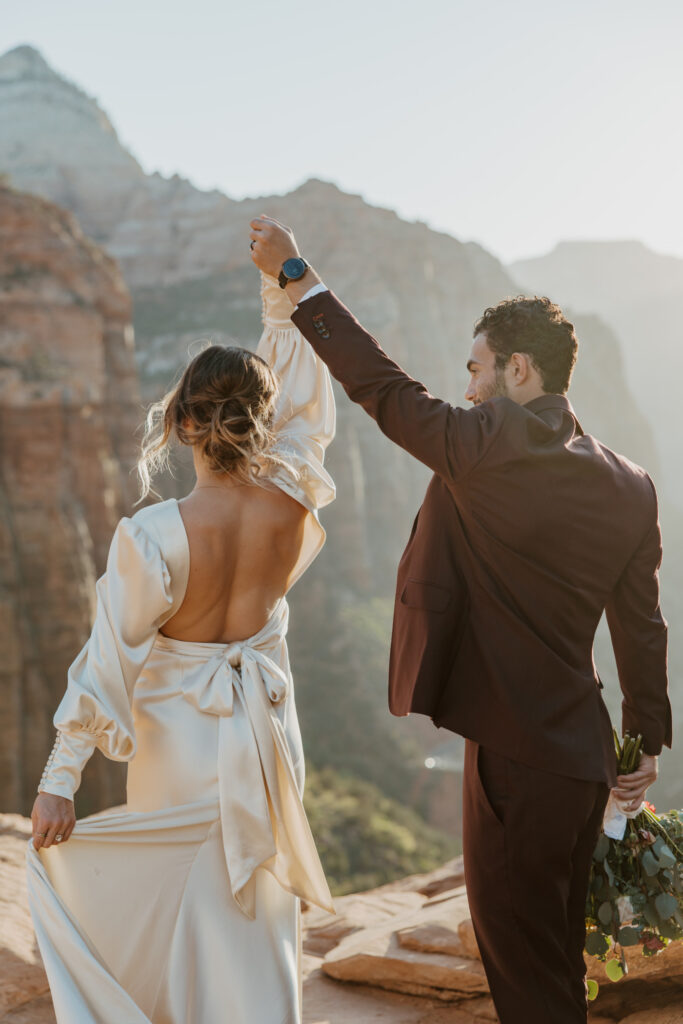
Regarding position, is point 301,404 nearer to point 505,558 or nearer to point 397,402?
point 397,402

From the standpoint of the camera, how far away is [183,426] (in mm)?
2156

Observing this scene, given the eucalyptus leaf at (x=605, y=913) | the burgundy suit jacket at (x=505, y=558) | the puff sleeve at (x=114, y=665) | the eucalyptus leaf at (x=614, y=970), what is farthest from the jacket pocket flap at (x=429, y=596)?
the eucalyptus leaf at (x=614, y=970)

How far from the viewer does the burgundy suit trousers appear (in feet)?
6.22

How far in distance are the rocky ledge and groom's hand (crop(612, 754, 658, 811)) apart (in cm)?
87

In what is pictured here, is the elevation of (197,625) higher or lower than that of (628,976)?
higher

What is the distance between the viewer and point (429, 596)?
1929 mm

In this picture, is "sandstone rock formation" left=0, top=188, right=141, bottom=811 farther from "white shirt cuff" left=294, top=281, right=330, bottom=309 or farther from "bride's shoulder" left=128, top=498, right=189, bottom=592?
"white shirt cuff" left=294, top=281, right=330, bottom=309

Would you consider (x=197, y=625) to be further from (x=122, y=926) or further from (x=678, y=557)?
(x=678, y=557)

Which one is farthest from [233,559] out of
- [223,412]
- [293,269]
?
[293,269]

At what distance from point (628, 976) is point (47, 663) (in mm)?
14512

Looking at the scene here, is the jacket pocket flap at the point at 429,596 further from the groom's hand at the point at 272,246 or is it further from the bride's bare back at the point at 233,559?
the groom's hand at the point at 272,246

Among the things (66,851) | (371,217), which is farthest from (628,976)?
(371,217)

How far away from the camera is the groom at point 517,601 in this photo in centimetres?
184

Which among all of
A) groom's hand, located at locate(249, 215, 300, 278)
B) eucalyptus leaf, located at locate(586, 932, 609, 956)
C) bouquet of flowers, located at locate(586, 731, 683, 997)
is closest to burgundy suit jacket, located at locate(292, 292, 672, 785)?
groom's hand, located at locate(249, 215, 300, 278)
